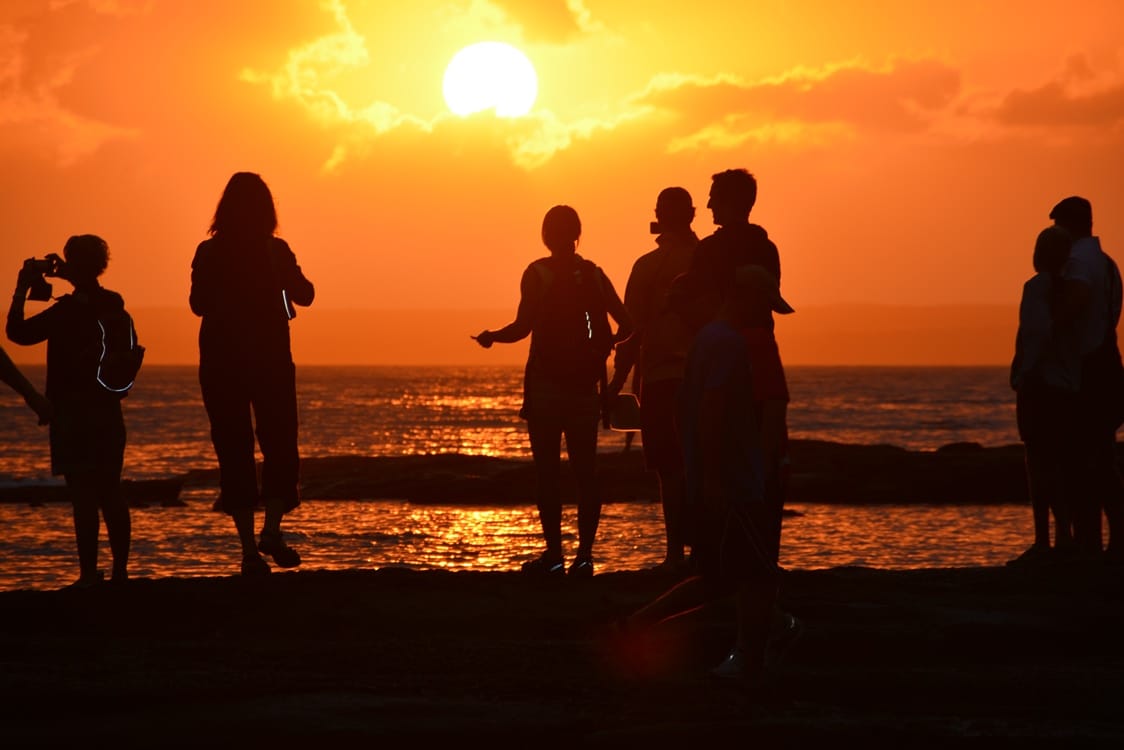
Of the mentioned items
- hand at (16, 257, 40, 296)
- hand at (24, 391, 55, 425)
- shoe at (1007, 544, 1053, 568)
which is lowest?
shoe at (1007, 544, 1053, 568)

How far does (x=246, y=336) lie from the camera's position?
7.68m

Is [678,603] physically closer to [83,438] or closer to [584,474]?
[584,474]

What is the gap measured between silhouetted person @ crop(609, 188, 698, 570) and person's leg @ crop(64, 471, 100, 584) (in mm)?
3033

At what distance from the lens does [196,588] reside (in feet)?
24.6

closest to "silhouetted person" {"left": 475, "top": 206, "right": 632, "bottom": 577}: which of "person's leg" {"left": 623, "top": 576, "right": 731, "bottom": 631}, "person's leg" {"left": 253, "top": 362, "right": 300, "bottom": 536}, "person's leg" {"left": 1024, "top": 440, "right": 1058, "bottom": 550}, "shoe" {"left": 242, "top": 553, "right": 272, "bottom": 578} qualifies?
"person's leg" {"left": 253, "top": 362, "right": 300, "bottom": 536}

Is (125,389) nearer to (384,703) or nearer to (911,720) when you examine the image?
(384,703)

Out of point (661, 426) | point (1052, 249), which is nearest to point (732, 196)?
point (661, 426)

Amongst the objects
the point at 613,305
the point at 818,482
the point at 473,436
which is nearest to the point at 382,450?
the point at 473,436

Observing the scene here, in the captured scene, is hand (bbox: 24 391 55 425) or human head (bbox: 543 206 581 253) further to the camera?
human head (bbox: 543 206 581 253)

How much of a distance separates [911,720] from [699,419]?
140 cm

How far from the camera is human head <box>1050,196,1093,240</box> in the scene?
930 centimetres

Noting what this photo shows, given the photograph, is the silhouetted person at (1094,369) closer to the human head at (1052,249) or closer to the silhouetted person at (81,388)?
the human head at (1052,249)

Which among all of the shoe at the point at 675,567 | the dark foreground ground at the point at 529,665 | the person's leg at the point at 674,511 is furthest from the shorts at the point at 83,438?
the shoe at the point at 675,567

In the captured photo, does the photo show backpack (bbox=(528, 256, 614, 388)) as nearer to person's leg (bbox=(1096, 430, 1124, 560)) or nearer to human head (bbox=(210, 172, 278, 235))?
human head (bbox=(210, 172, 278, 235))
